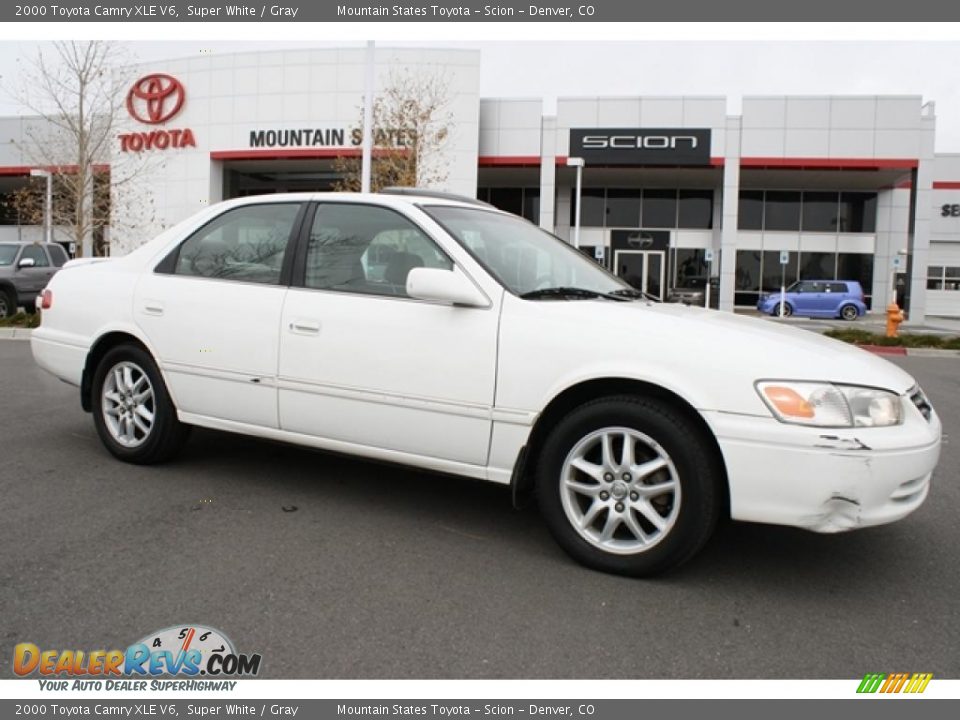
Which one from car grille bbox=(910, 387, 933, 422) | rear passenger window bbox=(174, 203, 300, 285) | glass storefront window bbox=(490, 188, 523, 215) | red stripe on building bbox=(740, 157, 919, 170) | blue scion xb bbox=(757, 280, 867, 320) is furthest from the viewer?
glass storefront window bbox=(490, 188, 523, 215)

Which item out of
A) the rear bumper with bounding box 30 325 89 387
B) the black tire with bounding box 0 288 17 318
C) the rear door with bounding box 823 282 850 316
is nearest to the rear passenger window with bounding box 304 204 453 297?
the rear bumper with bounding box 30 325 89 387

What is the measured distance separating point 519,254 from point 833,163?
1025 inches

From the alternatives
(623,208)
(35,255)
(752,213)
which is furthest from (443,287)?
(752,213)

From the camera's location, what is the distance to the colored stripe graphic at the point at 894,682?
2418 mm

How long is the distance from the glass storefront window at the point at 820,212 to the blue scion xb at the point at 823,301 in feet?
14.3

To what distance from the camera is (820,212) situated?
31.3m

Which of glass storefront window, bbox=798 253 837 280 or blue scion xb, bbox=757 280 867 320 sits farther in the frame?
glass storefront window, bbox=798 253 837 280

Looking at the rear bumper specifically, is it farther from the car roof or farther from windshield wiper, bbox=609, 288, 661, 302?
windshield wiper, bbox=609, 288, 661, 302

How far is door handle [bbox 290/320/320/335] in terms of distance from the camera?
386 centimetres

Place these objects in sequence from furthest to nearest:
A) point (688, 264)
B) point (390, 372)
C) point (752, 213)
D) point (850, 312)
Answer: point (752, 213) < point (688, 264) < point (850, 312) < point (390, 372)

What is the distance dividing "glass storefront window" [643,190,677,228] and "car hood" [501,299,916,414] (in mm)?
28890

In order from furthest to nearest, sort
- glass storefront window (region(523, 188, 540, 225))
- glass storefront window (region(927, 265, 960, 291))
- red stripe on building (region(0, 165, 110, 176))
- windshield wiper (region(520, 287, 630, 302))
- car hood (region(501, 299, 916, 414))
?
glass storefront window (region(927, 265, 960, 291)), glass storefront window (region(523, 188, 540, 225)), red stripe on building (region(0, 165, 110, 176)), windshield wiper (region(520, 287, 630, 302)), car hood (region(501, 299, 916, 414))

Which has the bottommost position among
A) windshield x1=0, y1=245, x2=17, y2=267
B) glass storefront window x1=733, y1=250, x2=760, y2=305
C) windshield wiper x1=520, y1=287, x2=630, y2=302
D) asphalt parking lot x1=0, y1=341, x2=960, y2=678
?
asphalt parking lot x1=0, y1=341, x2=960, y2=678

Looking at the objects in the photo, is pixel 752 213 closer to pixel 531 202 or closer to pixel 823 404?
pixel 531 202
